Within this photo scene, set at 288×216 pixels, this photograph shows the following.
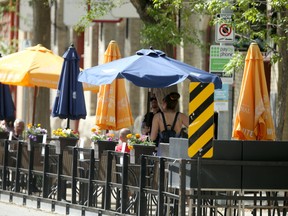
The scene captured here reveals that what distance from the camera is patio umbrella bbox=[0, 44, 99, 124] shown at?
76.6 ft

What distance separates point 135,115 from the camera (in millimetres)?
34781

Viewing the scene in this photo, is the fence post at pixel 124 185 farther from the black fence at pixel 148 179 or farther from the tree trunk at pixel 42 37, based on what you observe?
the tree trunk at pixel 42 37

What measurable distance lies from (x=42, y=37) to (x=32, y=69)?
6402 millimetres

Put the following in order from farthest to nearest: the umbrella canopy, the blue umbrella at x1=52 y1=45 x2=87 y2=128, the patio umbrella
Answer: the umbrella canopy < the patio umbrella < the blue umbrella at x1=52 y1=45 x2=87 y2=128

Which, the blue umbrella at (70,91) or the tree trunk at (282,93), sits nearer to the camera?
the tree trunk at (282,93)

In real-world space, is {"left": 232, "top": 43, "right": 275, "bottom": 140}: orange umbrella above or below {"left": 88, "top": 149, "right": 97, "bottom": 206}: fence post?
above

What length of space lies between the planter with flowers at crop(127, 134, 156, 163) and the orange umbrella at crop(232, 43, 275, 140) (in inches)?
46.7

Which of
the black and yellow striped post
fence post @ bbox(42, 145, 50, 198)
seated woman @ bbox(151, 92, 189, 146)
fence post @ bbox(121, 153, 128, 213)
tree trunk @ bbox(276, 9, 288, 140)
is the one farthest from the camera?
tree trunk @ bbox(276, 9, 288, 140)

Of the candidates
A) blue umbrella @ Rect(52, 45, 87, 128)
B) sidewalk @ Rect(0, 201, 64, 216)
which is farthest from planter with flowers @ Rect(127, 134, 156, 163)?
blue umbrella @ Rect(52, 45, 87, 128)

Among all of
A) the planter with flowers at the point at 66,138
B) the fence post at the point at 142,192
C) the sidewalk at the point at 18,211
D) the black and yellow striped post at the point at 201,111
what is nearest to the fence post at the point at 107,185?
the fence post at the point at 142,192

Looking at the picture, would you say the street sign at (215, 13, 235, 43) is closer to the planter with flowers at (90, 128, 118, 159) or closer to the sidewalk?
the planter with flowers at (90, 128, 118, 159)

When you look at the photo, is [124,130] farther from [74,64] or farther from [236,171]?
[236,171]

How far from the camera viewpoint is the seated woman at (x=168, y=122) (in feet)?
64.1

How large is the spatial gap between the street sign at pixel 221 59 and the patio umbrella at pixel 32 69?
364 centimetres
